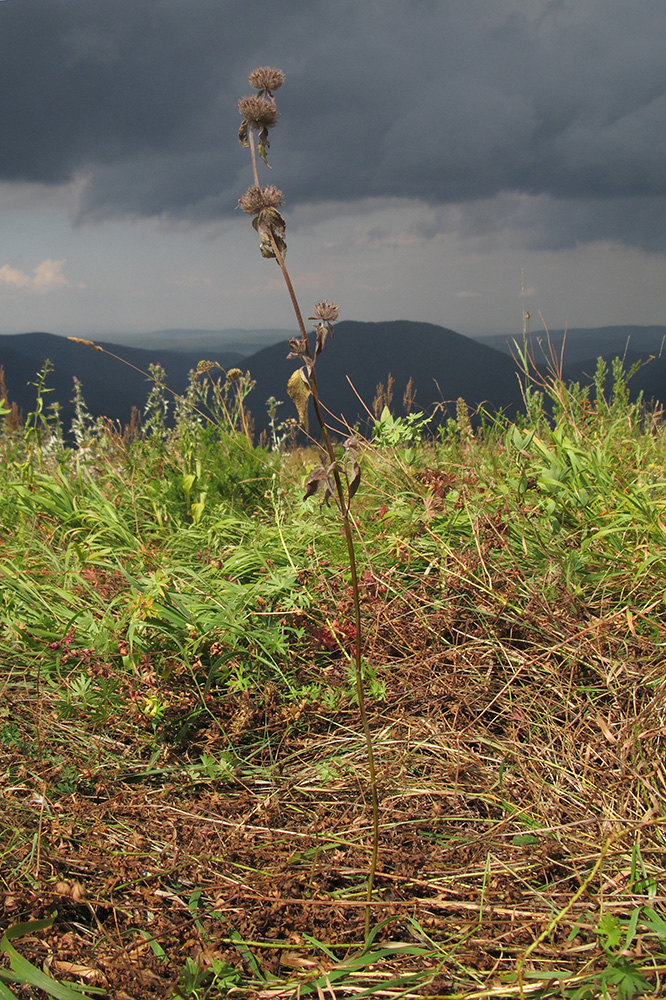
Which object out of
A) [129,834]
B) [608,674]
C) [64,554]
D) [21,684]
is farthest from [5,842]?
[608,674]

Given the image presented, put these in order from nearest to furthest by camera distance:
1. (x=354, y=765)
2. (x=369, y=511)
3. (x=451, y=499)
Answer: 1. (x=354, y=765)
2. (x=451, y=499)
3. (x=369, y=511)

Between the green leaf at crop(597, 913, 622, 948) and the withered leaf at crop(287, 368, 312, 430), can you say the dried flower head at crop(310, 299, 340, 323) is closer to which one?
the withered leaf at crop(287, 368, 312, 430)

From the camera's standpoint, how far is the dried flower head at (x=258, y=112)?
1.30 m

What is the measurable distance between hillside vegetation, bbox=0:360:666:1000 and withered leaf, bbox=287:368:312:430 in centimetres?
A: 126

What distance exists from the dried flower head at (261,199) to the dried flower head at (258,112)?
13 cm

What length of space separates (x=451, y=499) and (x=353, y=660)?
1.05m

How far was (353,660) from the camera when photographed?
8.79ft

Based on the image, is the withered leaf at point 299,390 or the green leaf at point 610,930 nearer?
the withered leaf at point 299,390

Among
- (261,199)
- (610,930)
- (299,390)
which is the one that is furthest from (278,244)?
(610,930)

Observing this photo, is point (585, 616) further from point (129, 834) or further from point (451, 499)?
point (129, 834)

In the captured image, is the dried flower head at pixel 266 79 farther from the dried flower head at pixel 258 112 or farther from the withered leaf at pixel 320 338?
the withered leaf at pixel 320 338

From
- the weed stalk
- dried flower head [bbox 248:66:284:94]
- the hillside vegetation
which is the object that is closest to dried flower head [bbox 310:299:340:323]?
the weed stalk

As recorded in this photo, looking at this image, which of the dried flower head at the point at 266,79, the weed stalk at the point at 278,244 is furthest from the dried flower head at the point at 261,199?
the dried flower head at the point at 266,79

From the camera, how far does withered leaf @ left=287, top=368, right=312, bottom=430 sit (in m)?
1.26
